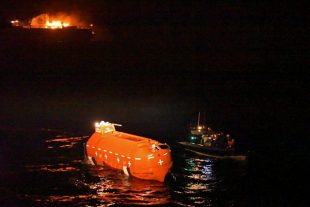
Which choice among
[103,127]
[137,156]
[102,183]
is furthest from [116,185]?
[103,127]

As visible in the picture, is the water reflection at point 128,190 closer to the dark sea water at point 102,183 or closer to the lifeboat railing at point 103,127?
the dark sea water at point 102,183

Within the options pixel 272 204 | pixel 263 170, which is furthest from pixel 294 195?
pixel 263 170

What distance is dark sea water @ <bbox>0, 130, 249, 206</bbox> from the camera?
36500mm

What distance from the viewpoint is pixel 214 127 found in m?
68.2

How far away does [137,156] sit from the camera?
128ft

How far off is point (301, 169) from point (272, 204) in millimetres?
10989

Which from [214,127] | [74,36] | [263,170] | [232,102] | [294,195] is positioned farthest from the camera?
[74,36]

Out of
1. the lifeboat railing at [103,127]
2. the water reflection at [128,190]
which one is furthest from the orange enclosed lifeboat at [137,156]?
the lifeboat railing at [103,127]

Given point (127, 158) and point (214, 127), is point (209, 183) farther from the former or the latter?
point (214, 127)

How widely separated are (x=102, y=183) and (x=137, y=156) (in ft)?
12.4

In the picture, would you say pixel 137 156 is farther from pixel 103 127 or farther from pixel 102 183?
pixel 103 127

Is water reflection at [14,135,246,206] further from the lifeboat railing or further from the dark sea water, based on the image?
the lifeboat railing

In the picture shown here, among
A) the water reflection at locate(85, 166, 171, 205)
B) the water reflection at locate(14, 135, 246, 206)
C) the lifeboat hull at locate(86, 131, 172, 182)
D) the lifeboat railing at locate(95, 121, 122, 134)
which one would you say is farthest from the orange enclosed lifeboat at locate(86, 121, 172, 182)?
the lifeboat railing at locate(95, 121, 122, 134)

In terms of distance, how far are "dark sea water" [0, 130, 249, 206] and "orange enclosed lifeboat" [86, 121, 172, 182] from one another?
789mm
